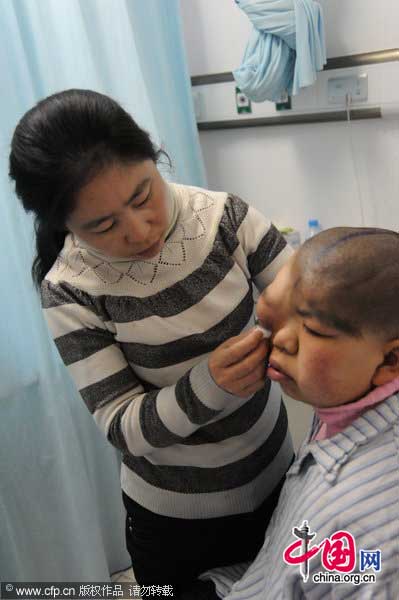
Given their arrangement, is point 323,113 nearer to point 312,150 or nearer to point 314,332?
point 312,150

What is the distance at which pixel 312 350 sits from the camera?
632mm

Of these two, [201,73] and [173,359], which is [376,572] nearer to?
[173,359]

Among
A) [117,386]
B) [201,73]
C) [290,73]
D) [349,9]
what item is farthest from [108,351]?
[201,73]

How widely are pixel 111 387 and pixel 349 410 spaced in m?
0.39

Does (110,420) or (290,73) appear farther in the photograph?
(290,73)

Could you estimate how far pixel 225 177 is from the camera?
204 centimetres

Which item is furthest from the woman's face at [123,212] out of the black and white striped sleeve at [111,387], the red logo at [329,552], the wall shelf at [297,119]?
the wall shelf at [297,119]

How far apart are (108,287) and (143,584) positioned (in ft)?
2.04

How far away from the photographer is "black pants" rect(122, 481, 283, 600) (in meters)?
0.92

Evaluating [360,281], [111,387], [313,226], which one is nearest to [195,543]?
[111,387]

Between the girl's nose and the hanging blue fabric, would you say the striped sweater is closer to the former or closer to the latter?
the girl's nose

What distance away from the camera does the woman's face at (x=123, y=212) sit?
70cm

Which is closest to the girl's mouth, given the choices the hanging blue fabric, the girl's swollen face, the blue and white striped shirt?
the girl's swollen face

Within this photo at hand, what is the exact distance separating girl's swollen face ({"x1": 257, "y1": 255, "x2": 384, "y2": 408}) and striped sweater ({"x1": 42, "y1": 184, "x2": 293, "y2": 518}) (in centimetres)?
13
